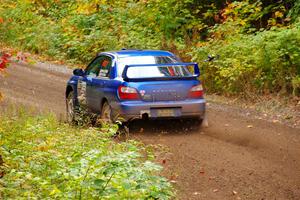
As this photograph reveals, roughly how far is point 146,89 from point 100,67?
5.60 feet

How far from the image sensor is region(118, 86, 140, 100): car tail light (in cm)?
1254

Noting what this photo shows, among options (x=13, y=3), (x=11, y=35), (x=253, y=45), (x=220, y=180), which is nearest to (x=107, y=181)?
(x=220, y=180)

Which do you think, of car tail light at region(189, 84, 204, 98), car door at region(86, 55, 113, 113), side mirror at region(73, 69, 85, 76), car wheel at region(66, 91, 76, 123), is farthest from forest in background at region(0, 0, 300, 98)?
car tail light at region(189, 84, 204, 98)

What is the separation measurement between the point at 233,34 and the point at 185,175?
33.1 ft

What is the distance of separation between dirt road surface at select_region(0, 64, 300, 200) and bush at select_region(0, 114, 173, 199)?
158cm

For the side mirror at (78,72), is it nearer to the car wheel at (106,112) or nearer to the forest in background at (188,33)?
the car wheel at (106,112)

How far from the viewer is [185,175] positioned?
988cm

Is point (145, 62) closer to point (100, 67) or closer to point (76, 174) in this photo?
point (100, 67)

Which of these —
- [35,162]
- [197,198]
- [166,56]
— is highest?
[166,56]

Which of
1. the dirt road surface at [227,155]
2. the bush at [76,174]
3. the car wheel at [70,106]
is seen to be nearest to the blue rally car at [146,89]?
the dirt road surface at [227,155]

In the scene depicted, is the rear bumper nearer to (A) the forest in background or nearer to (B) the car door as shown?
(B) the car door

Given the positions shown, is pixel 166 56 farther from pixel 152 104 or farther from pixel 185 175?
pixel 185 175

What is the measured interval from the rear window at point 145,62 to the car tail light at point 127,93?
331mm

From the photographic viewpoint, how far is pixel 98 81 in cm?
1344
